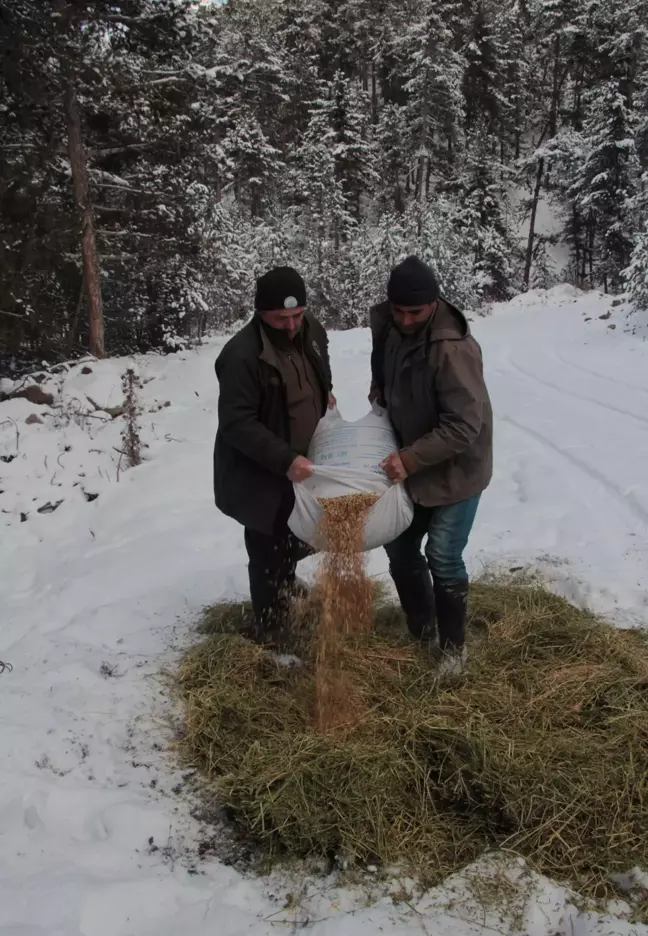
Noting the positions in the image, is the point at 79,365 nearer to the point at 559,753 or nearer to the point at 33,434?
the point at 33,434

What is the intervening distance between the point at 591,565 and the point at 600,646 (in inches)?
39.4

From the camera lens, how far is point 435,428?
9.07 feet

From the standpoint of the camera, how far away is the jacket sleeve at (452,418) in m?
2.70

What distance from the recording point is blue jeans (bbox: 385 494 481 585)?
2.94m

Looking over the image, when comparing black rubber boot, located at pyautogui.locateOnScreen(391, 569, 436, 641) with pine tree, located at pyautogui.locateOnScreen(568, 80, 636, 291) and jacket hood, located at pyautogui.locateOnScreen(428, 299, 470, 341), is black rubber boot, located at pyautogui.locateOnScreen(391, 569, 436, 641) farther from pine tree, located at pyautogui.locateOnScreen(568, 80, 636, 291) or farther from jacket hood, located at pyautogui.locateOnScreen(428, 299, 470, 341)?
pine tree, located at pyautogui.locateOnScreen(568, 80, 636, 291)

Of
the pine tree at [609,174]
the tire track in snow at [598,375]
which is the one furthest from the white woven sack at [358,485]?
the pine tree at [609,174]

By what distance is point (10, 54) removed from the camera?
25.4 ft

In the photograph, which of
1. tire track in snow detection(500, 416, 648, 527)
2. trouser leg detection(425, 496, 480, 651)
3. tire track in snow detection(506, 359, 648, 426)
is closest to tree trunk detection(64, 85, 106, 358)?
tire track in snow detection(500, 416, 648, 527)

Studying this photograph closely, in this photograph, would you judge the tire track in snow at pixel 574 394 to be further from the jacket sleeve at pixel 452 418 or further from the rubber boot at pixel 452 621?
the jacket sleeve at pixel 452 418

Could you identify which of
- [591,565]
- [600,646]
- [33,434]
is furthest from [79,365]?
[600,646]

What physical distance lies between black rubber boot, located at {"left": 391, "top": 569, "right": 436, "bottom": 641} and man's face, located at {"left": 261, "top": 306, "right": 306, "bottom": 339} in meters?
1.20

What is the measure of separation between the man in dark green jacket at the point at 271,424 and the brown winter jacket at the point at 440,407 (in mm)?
356

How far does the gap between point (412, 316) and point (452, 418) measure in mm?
425

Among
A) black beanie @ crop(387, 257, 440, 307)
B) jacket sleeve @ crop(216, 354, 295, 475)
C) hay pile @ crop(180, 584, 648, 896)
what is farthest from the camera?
jacket sleeve @ crop(216, 354, 295, 475)
